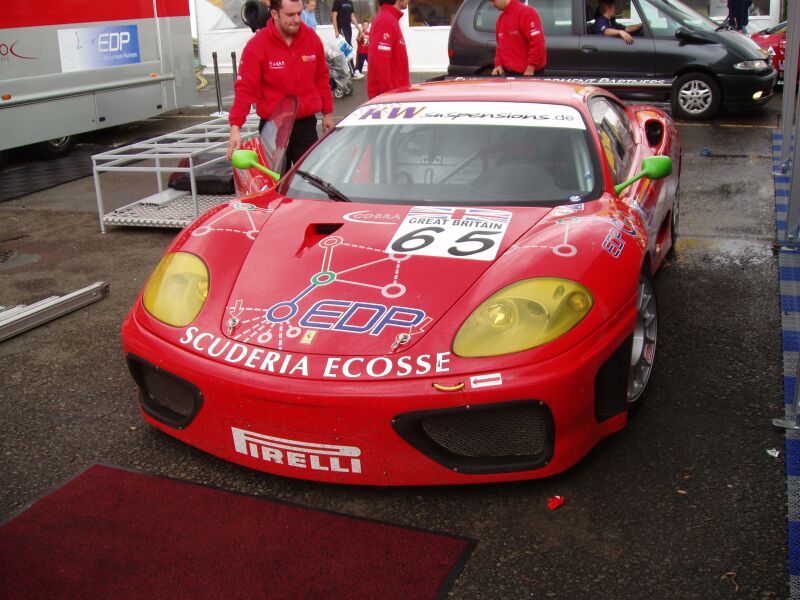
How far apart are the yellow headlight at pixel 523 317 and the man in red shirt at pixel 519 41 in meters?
5.96

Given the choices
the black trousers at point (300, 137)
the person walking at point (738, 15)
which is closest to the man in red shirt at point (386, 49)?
the black trousers at point (300, 137)

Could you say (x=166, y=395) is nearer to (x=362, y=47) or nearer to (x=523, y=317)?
(x=523, y=317)

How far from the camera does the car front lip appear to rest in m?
2.97

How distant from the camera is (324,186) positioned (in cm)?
420

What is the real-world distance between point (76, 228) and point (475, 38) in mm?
6423

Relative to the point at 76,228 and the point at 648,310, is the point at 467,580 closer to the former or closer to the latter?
the point at 648,310

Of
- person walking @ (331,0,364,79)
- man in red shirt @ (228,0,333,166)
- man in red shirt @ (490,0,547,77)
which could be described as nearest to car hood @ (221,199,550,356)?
man in red shirt @ (228,0,333,166)

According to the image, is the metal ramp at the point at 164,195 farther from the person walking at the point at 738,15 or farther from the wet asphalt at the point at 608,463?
the person walking at the point at 738,15

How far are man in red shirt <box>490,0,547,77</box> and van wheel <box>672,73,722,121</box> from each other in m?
3.17

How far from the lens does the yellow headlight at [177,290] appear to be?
347 cm

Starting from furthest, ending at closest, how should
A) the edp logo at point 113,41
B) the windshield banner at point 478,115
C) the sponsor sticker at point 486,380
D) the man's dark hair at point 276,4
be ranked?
the edp logo at point 113,41 → the man's dark hair at point 276,4 → the windshield banner at point 478,115 → the sponsor sticker at point 486,380

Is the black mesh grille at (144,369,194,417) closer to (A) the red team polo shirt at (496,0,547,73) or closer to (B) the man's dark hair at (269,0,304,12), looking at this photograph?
(B) the man's dark hair at (269,0,304,12)

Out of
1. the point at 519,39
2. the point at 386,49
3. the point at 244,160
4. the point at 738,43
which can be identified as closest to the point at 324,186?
the point at 244,160

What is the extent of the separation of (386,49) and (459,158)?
4328 mm
